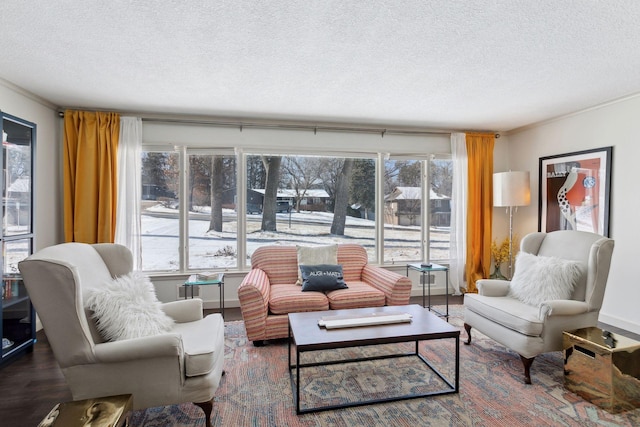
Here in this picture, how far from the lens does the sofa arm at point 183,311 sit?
2.53m

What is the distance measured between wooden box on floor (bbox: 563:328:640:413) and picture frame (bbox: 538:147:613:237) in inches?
80.3

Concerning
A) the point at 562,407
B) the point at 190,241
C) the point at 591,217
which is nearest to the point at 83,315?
the point at 190,241

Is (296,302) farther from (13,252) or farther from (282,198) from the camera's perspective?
(13,252)

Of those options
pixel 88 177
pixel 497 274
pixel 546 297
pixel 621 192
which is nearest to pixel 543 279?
pixel 546 297

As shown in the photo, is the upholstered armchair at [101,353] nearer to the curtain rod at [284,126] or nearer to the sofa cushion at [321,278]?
the sofa cushion at [321,278]

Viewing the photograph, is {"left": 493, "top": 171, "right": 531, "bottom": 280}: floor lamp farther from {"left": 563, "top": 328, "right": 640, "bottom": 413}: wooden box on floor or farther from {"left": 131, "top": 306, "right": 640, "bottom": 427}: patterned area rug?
{"left": 563, "top": 328, "right": 640, "bottom": 413}: wooden box on floor

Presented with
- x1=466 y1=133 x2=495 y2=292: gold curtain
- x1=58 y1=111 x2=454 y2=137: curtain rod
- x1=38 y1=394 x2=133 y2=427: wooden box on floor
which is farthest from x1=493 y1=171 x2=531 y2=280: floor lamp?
x1=38 y1=394 x2=133 y2=427: wooden box on floor

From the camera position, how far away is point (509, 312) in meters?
2.65

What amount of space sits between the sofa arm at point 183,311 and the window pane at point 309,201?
1.90 m

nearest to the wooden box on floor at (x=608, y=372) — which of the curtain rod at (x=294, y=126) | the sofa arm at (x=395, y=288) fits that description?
the sofa arm at (x=395, y=288)

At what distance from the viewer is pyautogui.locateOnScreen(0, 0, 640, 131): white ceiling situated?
196 cm

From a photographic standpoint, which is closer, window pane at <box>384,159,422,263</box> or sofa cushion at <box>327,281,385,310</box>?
sofa cushion at <box>327,281,385,310</box>

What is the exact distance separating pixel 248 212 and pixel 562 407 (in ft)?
11.9

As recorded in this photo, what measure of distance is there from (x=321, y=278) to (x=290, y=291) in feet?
1.14
